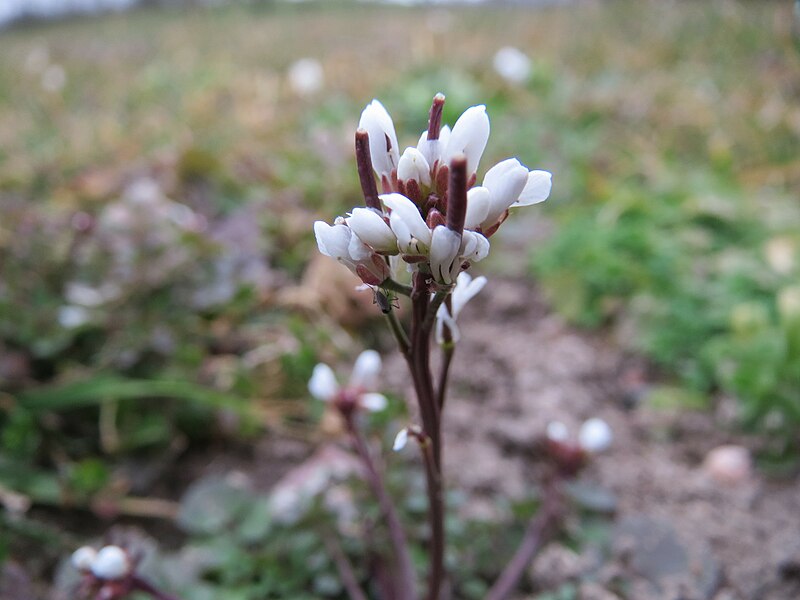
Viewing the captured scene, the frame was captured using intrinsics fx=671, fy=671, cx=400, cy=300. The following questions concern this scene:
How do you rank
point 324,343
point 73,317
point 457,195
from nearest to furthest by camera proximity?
point 457,195 < point 73,317 < point 324,343

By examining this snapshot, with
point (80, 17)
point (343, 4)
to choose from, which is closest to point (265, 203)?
point (343, 4)

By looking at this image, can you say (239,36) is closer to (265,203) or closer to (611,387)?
(265,203)

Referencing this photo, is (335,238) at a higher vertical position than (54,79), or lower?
lower

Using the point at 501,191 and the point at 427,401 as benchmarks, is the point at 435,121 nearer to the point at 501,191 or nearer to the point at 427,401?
the point at 501,191

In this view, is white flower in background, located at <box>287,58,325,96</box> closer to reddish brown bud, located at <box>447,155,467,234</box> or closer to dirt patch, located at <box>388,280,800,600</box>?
dirt patch, located at <box>388,280,800,600</box>

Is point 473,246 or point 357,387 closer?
point 473,246

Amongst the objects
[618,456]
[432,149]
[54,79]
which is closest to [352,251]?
[432,149]

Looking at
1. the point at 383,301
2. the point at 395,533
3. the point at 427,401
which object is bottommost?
the point at 395,533
